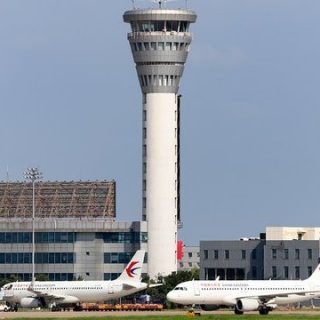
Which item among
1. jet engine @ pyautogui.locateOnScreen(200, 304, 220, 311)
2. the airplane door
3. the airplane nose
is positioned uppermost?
the airplane door

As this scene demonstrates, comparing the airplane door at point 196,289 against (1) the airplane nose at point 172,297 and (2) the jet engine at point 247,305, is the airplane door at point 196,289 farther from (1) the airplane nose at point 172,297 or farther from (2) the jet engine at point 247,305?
(2) the jet engine at point 247,305

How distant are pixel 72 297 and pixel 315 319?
180ft

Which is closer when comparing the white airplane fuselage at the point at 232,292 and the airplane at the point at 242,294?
the airplane at the point at 242,294

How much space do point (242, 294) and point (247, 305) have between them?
283 centimetres

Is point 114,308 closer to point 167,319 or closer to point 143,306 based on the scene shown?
point 143,306

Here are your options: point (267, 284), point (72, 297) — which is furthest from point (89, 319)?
point (72, 297)

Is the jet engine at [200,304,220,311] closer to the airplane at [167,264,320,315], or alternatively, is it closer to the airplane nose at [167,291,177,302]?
the airplane at [167,264,320,315]

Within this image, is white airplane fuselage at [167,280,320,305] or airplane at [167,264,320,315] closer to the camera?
airplane at [167,264,320,315]

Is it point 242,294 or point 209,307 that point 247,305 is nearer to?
point 242,294

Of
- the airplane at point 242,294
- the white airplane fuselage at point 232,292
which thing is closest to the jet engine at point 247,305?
the airplane at point 242,294

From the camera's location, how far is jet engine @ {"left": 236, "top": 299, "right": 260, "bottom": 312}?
6958 inches

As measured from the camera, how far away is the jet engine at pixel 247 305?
176725mm

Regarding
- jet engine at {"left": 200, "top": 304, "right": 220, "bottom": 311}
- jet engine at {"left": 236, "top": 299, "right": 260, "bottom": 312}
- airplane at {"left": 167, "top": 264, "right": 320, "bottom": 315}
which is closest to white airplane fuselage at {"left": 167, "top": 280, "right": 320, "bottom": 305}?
airplane at {"left": 167, "top": 264, "right": 320, "bottom": 315}

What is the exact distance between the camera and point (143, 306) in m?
198
